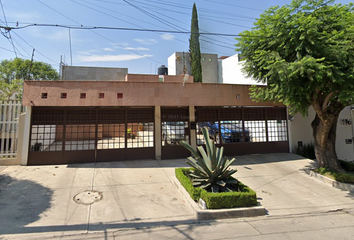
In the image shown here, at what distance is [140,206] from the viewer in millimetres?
5562

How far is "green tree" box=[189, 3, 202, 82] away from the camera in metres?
21.8

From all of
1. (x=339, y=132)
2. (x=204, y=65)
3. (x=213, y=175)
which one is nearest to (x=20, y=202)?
(x=213, y=175)

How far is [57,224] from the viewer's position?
178 inches

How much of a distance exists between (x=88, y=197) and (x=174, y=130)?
5647 millimetres

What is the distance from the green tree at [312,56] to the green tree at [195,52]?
13008 mm

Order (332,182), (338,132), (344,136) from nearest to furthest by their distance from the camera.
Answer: (332,182), (338,132), (344,136)

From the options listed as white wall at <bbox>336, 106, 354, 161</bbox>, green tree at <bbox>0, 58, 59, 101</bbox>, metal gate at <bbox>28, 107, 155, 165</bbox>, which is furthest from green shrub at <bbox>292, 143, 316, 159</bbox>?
green tree at <bbox>0, 58, 59, 101</bbox>

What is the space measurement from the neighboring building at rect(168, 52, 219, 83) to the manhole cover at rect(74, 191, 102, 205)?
62.9 ft

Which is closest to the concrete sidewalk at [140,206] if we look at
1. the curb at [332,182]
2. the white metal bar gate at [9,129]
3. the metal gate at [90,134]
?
the curb at [332,182]

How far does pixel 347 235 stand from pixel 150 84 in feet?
27.3

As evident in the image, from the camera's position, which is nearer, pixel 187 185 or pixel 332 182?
pixel 187 185

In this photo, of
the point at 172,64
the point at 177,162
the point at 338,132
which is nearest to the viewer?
the point at 177,162

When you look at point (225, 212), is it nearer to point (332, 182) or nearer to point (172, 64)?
point (332, 182)

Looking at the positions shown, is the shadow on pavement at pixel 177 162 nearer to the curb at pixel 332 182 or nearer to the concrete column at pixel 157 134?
the concrete column at pixel 157 134
